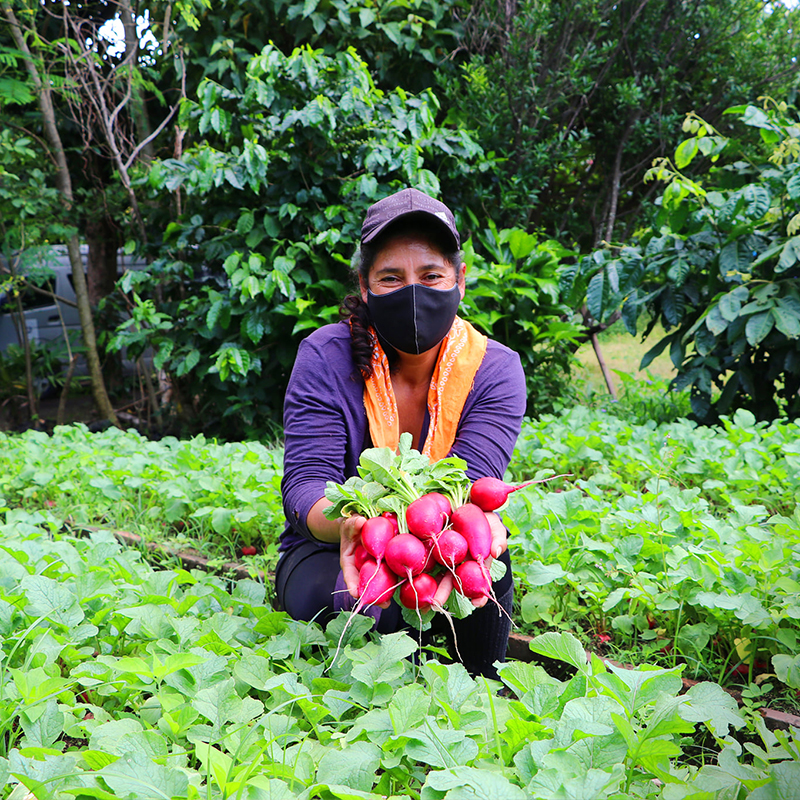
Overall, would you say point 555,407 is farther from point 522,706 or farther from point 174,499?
point 522,706

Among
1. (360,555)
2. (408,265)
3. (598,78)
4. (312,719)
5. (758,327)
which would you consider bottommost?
(312,719)

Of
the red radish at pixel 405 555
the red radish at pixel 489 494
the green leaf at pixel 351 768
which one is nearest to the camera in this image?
the green leaf at pixel 351 768

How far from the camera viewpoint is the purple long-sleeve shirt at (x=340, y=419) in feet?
6.06

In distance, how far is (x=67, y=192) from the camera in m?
5.34

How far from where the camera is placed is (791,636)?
5.28ft

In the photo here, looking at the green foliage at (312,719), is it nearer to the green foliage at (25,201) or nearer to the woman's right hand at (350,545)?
the woman's right hand at (350,545)

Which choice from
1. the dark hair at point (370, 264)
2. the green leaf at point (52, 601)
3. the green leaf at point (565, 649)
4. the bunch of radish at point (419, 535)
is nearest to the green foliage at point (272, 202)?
the dark hair at point (370, 264)

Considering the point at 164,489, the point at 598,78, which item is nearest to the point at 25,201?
the point at 164,489

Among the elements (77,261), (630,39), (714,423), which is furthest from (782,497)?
(77,261)

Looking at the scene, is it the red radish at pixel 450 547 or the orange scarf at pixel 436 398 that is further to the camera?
the orange scarf at pixel 436 398

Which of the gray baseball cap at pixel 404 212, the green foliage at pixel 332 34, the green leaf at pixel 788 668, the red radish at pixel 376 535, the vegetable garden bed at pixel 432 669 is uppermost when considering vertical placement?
the green foliage at pixel 332 34

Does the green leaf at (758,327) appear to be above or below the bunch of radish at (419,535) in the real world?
above

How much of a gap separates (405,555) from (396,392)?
779mm

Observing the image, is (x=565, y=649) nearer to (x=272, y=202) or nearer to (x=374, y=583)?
(x=374, y=583)
